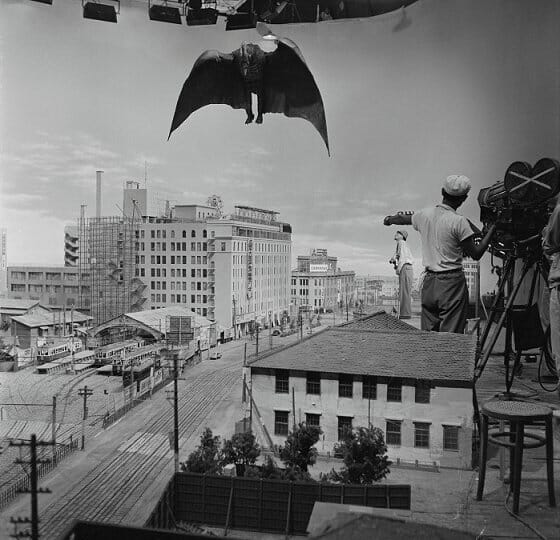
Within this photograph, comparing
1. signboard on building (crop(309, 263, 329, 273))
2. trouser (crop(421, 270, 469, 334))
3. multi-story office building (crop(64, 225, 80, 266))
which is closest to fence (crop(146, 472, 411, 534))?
trouser (crop(421, 270, 469, 334))

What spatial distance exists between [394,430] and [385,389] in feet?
0.56

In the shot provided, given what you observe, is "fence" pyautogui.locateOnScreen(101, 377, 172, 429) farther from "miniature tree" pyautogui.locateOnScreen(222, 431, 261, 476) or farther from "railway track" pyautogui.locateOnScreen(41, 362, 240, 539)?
"miniature tree" pyautogui.locateOnScreen(222, 431, 261, 476)

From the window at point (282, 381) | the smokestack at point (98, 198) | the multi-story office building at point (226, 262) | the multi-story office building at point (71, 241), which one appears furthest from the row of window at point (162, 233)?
the window at point (282, 381)

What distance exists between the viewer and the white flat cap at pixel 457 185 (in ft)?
8.91

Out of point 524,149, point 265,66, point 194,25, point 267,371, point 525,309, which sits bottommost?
point 267,371

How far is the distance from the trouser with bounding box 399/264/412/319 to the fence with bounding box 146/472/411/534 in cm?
76

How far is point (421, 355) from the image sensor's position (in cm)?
264

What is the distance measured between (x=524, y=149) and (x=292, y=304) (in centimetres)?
130

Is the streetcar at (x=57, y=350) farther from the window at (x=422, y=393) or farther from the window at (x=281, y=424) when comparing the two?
the window at (x=422, y=393)

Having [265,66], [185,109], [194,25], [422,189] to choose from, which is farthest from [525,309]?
[194,25]

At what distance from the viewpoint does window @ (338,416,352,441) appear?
102 inches

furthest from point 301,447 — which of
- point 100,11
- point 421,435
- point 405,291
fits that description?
point 100,11

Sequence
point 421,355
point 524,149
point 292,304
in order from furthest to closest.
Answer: point 292,304, point 524,149, point 421,355

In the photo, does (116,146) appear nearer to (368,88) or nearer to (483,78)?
(368,88)
